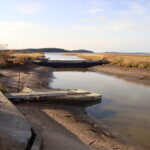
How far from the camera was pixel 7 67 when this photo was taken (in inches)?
1262

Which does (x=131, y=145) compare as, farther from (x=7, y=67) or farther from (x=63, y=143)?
(x=7, y=67)

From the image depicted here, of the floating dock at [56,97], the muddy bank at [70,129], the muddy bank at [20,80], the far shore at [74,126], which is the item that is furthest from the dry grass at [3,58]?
the muddy bank at [70,129]

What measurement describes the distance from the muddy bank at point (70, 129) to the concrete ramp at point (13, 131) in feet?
2.05

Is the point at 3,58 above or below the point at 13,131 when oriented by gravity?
above

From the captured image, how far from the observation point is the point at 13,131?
692 cm

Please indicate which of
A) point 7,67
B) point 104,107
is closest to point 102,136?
point 104,107

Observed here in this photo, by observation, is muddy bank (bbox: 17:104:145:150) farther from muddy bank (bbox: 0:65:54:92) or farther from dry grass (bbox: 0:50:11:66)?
dry grass (bbox: 0:50:11:66)

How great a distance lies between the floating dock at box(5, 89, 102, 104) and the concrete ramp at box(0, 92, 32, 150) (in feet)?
13.3

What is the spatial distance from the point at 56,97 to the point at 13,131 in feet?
23.4

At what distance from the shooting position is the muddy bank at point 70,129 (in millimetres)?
7887

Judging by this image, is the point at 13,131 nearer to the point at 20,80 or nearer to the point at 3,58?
the point at 20,80

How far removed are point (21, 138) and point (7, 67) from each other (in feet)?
87.1

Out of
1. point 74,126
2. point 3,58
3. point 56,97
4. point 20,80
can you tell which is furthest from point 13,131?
point 3,58

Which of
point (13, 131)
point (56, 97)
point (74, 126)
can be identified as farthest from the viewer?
point (56, 97)
